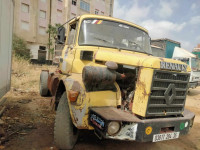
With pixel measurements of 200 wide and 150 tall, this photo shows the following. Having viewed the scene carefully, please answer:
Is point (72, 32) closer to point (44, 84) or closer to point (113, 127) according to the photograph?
point (44, 84)

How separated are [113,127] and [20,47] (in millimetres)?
20690

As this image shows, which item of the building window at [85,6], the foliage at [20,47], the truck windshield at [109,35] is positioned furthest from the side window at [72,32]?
the building window at [85,6]

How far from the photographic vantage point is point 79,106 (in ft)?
7.37

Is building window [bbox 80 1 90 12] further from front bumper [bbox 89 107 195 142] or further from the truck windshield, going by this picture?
front bumper [bbox 89 107 195 142]

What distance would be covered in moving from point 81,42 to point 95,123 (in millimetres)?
1647

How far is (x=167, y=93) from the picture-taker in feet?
7.39

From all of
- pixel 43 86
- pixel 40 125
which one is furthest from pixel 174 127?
pixel 43 86

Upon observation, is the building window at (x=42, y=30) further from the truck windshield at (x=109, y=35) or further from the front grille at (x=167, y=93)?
the front grille at (x=167, y=93)

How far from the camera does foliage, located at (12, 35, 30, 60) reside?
19.4 meters

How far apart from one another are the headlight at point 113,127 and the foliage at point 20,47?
1984cm

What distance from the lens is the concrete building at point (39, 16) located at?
2072cm

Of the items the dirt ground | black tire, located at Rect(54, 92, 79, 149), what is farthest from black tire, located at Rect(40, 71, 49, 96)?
black tire, located at Rect(54, 92, 79, 149)

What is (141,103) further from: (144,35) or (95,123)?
(144,35)

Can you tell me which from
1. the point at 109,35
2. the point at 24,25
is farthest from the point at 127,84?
the point at 24,25
